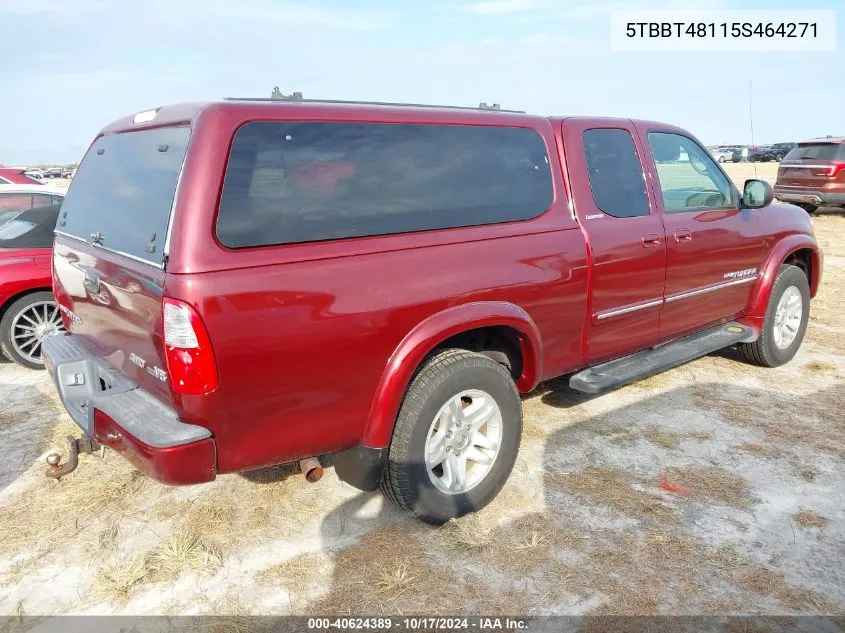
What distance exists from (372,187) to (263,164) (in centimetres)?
50

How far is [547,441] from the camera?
412 centimetres

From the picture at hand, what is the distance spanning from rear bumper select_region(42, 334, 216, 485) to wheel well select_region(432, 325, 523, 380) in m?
1.33

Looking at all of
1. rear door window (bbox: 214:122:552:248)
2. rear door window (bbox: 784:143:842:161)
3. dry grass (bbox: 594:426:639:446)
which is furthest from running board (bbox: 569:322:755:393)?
rear door window (bbox: 784:143:842:161)

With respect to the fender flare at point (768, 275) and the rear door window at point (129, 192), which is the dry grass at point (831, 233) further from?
the rear door window at point (129, 192)

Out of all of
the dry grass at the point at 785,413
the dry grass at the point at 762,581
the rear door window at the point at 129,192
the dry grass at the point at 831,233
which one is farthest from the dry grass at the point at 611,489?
the dry grass at the point at 831,233

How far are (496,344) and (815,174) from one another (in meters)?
13.3

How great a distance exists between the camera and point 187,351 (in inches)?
93.7

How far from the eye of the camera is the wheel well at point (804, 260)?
5.46 m

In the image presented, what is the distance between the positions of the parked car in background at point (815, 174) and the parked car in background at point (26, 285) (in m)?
14.0

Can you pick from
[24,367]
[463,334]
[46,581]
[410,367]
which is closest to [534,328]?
[463,334]

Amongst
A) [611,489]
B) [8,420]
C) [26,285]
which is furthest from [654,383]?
[26,285]

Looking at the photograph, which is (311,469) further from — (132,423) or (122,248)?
(122,248)

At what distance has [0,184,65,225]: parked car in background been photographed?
225 inches

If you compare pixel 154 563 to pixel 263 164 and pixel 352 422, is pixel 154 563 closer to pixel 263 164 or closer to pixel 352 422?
pixel 352 422
